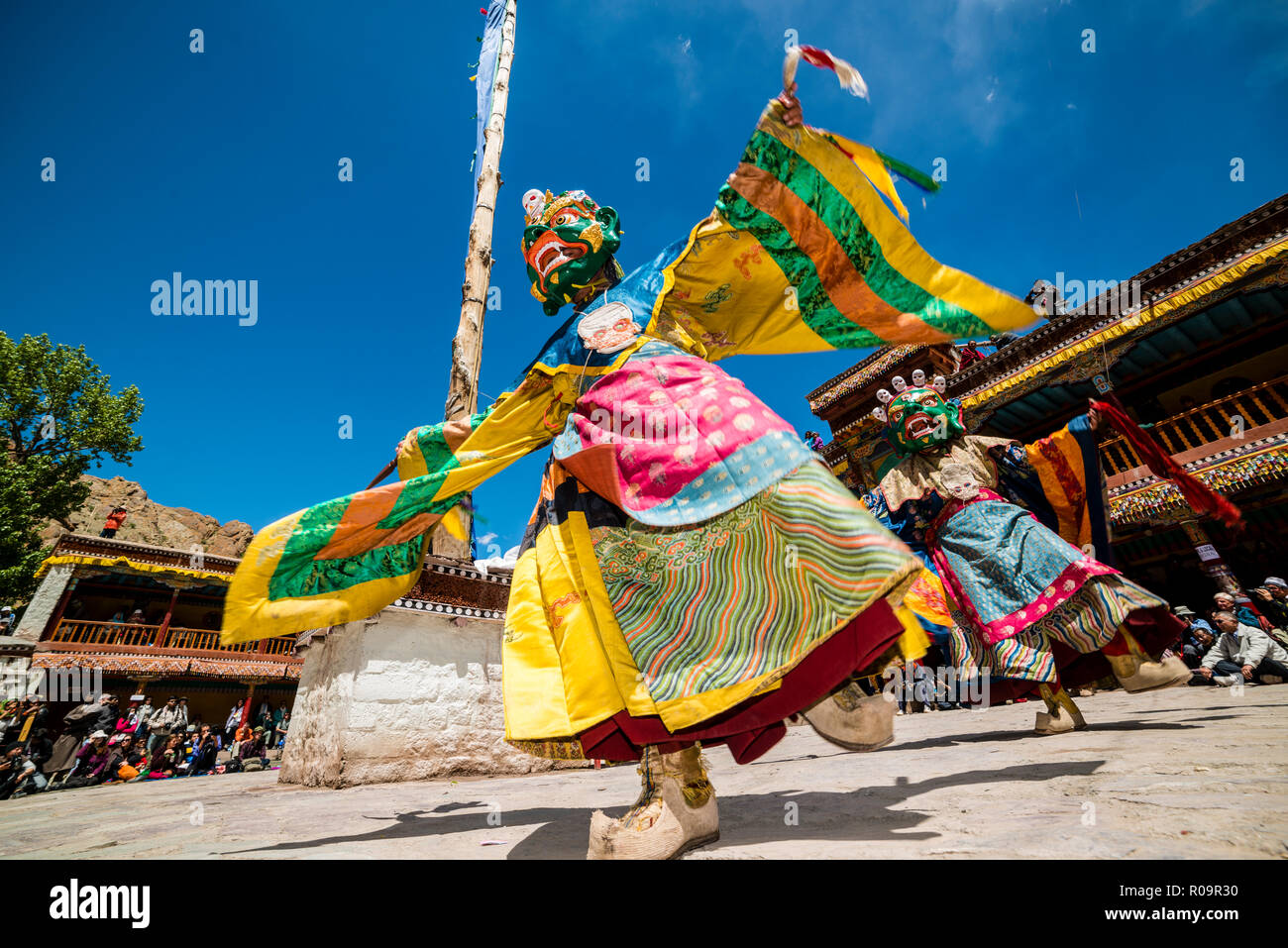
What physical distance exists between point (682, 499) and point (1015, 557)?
8.14ft

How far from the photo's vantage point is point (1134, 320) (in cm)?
1013

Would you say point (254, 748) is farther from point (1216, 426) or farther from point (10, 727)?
point (1216, 426)

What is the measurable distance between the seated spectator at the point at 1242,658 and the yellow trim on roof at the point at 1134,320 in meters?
5.56

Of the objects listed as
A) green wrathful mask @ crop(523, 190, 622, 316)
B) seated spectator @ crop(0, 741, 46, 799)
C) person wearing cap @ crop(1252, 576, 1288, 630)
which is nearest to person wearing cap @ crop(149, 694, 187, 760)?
seated spectator @ crop(0, 741, 46, 799)

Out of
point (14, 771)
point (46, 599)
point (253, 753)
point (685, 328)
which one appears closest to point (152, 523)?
point (46, 599)

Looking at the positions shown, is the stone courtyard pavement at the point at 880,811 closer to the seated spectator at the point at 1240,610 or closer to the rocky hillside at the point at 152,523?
the seated spectator at the point at 1240,610

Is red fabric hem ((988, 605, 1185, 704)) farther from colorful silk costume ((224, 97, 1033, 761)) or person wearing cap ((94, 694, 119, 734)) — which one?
person wearing cap ((94, 694, 119, 734))

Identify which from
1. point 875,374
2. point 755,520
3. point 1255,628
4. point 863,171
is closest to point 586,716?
point 755,520

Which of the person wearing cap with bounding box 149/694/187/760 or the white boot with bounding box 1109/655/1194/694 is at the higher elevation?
the white boot with bounding box 1109/655/1194/694

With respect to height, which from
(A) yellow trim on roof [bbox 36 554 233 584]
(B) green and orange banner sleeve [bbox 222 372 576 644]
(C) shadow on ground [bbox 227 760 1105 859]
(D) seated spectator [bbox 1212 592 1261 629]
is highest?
(A) yellow trim on roof [bbox 36 554 233 584]

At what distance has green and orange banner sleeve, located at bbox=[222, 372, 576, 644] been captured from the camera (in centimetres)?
198

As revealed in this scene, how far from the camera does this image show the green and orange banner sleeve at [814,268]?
6.38 feet

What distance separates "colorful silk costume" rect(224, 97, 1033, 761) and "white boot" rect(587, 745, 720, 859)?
0.30ft
